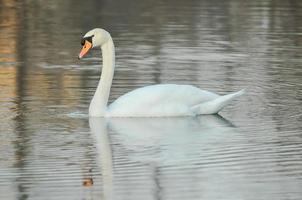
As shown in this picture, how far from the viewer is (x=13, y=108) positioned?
1520 centimetres

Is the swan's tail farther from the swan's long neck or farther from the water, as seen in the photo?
the swan's long neck

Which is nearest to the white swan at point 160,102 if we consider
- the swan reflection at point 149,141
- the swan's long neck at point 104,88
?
the swan's long neck at point 104,88

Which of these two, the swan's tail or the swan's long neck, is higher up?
the swan's long neck

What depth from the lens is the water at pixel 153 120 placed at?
35.3ft

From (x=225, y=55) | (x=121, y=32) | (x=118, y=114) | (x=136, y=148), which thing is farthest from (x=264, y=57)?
(x=136, y=148)

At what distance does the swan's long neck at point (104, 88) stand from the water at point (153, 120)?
0.64ft

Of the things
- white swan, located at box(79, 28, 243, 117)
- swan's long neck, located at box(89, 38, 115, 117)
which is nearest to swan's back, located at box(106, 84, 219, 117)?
white swan, located at box(79, 28, 243, 117)

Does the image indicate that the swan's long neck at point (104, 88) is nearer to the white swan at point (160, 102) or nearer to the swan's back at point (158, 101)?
the white swan at point (160, 102)

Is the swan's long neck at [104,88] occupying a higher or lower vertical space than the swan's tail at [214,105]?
higher

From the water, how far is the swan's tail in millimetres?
163

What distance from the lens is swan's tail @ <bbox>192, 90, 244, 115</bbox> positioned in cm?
1494

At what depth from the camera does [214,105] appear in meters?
15.0

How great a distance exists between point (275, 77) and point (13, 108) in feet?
15.1

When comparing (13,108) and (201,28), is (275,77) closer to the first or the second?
(13,108)
